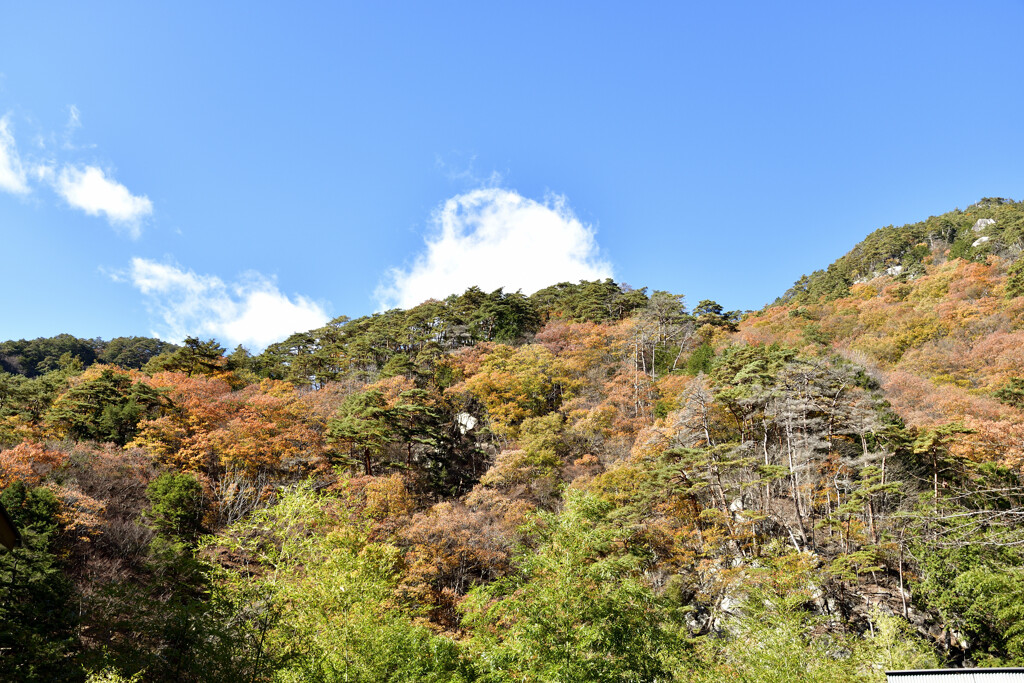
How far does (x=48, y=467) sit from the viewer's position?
15188 mm

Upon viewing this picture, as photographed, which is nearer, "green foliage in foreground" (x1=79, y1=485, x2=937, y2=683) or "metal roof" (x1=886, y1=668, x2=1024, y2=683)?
"metal roof" (x1=886, y1=668, x2=1024, y2=683)

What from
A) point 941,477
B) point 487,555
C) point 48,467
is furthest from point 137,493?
point 941,477

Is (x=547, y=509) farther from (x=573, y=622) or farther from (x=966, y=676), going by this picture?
(x=966, y=676)

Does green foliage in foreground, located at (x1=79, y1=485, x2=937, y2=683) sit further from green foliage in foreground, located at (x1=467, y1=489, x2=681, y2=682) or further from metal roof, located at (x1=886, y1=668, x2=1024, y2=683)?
metal roof, located at (x1=886, y1=668, x2=1024, y2=683)

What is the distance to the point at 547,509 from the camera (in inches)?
830

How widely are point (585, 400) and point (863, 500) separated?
13.5 m

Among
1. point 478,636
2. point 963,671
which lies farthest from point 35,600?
point 963,671

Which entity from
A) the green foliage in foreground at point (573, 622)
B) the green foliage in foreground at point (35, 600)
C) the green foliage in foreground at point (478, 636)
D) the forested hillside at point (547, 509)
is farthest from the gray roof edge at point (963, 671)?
the green foliage in foreground at point (35, 600)

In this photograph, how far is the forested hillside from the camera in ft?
32.7

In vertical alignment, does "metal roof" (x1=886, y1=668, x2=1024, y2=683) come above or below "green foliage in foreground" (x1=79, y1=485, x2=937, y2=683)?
below

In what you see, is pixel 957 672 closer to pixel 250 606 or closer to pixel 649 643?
pixel 649 643

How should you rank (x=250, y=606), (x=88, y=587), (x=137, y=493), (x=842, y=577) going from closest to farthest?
(x=250, y=606) < (x=88, y=587) < (x=842, y=577) < (x=137, y=493)

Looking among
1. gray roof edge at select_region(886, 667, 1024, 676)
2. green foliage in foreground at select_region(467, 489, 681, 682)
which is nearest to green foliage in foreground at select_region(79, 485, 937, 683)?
green foliage in foreground at select_region(467, 489, 681, 682)

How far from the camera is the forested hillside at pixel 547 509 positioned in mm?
9953
